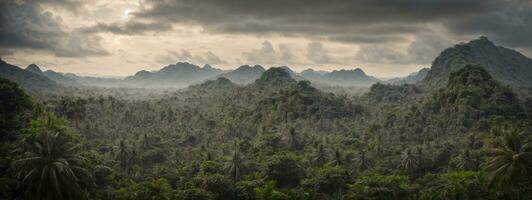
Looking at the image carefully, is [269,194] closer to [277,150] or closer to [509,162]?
[509,162]

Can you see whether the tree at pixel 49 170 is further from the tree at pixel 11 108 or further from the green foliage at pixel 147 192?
the tree at pixel 11 108

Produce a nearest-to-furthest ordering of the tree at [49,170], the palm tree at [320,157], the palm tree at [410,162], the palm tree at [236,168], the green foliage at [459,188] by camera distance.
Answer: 1. the tree at [49,170]
2. the green foliage at [459,188]
3. the palm tree at [236,168]
4. the palm tree at [410,162]
5. the palm tree at [320,157]

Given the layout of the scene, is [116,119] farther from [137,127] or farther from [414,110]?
[414,110]

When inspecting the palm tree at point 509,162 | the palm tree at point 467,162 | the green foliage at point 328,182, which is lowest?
the green foliage at point 328,182

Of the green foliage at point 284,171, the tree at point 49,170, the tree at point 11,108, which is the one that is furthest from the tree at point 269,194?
the tree at point 11,108

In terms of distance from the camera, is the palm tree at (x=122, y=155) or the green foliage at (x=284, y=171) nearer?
the green foliage at (x=284, y=171)

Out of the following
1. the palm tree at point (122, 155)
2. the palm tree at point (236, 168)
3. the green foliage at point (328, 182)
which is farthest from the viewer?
the palm tree at point (122, 155)

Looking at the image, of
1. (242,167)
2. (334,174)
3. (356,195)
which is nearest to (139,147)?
(242,167)
